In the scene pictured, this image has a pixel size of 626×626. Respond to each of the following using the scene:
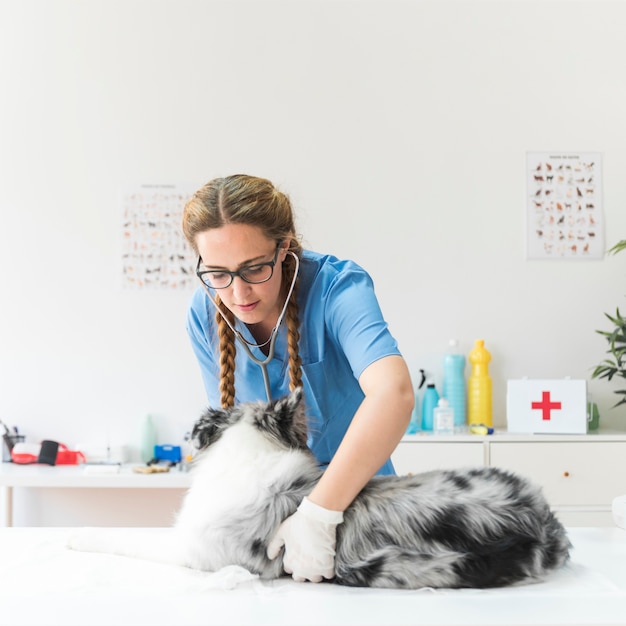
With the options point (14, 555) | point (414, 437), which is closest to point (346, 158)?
point (414, 437)

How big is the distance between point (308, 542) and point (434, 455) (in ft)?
6.20

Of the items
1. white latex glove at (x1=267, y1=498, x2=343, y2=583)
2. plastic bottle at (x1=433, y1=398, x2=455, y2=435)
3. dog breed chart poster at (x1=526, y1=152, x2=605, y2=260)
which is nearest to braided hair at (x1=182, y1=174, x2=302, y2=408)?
white latex glove at (x1=267, y1=498, x2=343, y2=583)

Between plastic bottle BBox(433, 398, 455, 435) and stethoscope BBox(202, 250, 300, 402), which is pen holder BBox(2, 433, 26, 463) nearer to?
plastic bottle BBox(433, 398, 455, 435)

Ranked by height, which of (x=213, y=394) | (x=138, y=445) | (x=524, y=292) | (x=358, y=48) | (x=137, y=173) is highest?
(x=358, y=48)

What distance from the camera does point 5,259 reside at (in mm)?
3268

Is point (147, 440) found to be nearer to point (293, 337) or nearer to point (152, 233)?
point (152, 233)

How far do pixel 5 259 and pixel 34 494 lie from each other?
108 centimetres

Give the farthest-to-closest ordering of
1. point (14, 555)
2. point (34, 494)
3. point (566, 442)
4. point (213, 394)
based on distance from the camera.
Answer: point (34, 494)
point (566, 442)
point (213, 394)
point (14, 555)

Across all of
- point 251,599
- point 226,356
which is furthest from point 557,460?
point 251,599

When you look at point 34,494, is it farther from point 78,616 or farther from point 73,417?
point 78,616

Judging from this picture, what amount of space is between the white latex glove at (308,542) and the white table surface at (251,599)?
0.03 m

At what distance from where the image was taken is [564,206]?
10.9 feet

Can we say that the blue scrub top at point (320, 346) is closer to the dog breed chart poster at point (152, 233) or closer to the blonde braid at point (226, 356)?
the blonde braid at point (226, 356)

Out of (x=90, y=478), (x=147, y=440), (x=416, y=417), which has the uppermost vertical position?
(x=416, y=417)
